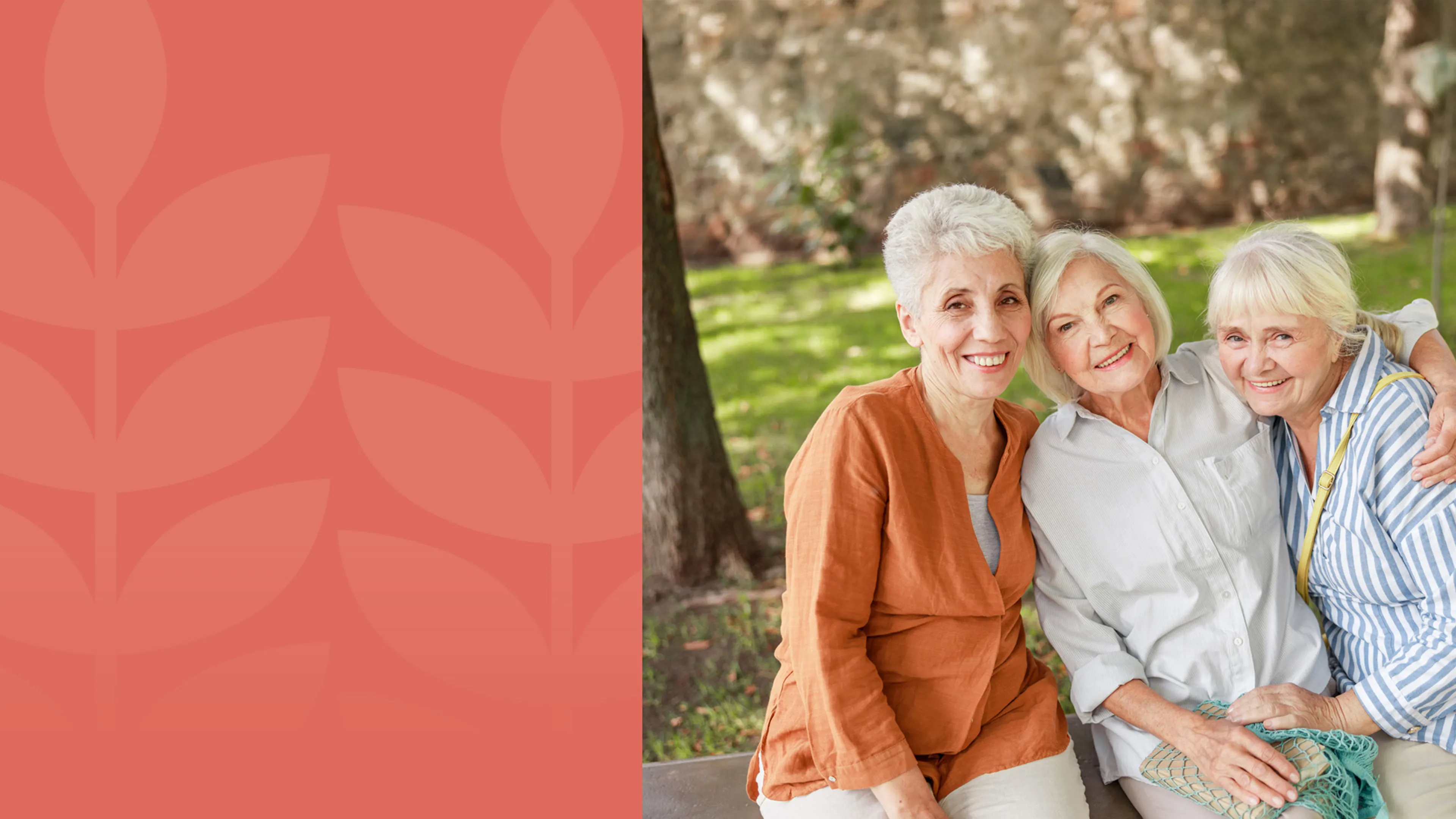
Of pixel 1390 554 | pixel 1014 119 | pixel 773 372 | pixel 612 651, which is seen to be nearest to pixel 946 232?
pixel 1390 554

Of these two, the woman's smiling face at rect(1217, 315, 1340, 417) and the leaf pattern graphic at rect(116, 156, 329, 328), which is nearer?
the leaf pattern graphic at rect(116, 156, 329, 328)

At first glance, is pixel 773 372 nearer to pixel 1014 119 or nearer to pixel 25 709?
pixel 1014 119

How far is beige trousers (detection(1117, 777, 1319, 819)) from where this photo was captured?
213 cm

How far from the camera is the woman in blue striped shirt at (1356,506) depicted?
Answer: 204 cm

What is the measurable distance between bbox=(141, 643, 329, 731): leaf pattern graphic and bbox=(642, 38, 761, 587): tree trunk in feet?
4.92

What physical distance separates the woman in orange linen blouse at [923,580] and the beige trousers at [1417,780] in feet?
1.90

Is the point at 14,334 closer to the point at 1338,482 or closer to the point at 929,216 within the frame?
the point at 929,216

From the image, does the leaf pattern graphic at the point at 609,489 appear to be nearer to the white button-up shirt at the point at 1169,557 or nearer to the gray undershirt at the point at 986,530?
the gray undershirt at the point at 986,530

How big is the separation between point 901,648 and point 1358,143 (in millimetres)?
8567

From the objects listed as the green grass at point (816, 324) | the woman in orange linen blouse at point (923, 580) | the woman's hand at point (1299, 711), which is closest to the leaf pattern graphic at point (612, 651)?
the woman in orange linen blouse at point (923, 580)

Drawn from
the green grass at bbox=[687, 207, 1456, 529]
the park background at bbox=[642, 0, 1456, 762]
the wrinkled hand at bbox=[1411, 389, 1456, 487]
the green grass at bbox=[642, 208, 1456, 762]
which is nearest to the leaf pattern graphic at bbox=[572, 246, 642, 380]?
the green grass at bbox=[642, 208, 1456, 762]

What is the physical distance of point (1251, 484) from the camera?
2.22m

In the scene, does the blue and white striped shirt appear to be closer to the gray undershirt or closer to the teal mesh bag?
the teal mesh bag

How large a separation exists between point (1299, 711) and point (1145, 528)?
431mm
